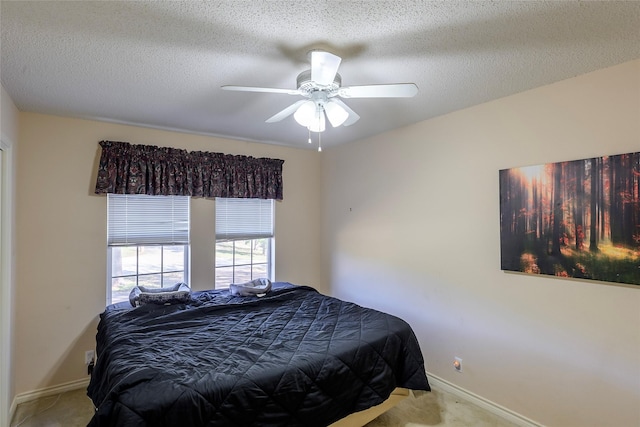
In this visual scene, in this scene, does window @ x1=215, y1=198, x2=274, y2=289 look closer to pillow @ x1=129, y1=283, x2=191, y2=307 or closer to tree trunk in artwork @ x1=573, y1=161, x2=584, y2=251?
pillow @ x1=129, y1=283, x2=191, y2=307

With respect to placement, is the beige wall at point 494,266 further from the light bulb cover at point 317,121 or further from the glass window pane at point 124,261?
the glass window pane at point 124,261

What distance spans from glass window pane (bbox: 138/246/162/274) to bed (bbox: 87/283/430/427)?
1.82ft

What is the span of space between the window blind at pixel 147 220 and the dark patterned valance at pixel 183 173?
0.14 meters

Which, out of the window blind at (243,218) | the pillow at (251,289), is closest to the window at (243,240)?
the window blind at (243,218)

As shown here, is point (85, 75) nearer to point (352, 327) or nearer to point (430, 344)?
point (352, 327)

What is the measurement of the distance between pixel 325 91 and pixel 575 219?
1840 mm

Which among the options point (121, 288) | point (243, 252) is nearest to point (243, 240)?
point (243, 252)

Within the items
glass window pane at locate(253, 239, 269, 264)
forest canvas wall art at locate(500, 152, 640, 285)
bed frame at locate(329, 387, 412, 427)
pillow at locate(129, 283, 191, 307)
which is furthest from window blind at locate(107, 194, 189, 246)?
forest canvas wall art at locate(500, 152, 640, 285)

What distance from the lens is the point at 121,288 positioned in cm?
321

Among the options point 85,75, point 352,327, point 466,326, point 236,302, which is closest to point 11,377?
point 236,302

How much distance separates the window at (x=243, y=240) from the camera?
3.75 metres

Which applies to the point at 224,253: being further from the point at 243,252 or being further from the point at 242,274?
the point at 242,274

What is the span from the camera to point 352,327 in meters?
2.45

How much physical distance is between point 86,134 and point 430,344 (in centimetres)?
376
